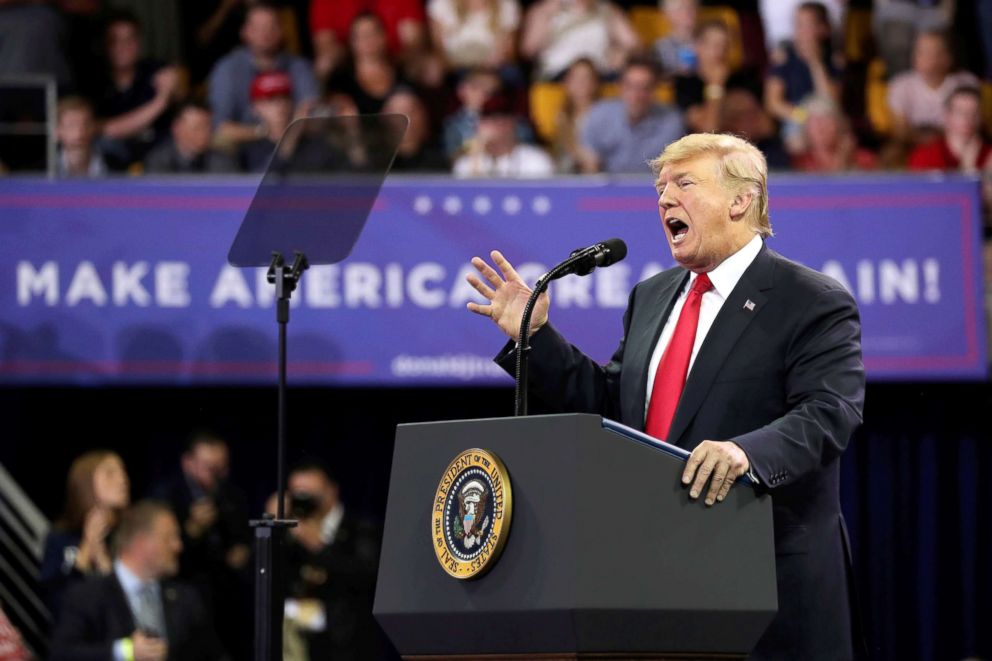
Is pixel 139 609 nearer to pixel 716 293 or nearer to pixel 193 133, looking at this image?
pixel 193 133

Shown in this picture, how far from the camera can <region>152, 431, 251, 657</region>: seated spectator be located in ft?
21.1

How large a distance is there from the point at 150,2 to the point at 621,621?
6.70 m

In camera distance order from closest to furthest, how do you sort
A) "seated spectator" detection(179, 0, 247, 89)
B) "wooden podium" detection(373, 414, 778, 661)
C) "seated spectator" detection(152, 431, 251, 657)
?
1. "wooden podium" detection(373, 414, 778, 661)
2. "seated spectator" detection(152, 431, 251, 657)
3. "seated spectator" detection(179, 0, 247, 89)

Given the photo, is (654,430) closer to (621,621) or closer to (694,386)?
(694,386)

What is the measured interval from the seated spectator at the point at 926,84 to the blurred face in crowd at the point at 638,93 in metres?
1.38

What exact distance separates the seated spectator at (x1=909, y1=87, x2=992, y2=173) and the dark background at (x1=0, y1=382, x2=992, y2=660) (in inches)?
47.6

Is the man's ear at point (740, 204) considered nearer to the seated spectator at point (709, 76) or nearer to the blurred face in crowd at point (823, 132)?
the blurred face in crowd at point (823, 132)

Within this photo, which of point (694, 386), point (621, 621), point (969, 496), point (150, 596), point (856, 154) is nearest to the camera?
point (621, 621)

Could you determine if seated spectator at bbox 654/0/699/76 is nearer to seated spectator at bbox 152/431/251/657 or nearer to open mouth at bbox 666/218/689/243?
seated spectator at bbox 152/431/251/657

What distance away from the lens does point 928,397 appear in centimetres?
696

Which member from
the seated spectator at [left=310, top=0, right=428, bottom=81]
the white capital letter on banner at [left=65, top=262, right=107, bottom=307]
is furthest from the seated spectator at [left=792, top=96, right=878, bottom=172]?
the white capital letter on banner at [left=65, top=262, right=107, bottom=307]

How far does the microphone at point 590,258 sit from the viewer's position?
269 centimetres

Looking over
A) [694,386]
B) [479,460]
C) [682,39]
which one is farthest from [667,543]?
[682,39]

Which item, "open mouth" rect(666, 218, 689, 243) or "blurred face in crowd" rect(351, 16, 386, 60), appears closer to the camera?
"open mouth" rect(666, 218, 689, 243)
